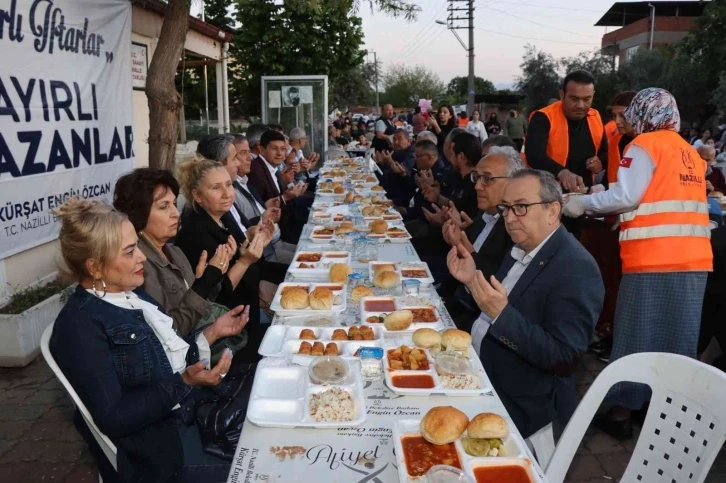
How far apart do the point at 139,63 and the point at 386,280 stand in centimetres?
615

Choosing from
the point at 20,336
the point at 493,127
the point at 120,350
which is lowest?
the point at 20,336

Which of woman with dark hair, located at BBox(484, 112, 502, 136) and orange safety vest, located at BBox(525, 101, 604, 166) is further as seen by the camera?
woman with dark hair, located at BBox(484, 112, 502, 136)

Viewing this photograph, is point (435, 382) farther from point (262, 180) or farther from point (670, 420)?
point (262, 180)

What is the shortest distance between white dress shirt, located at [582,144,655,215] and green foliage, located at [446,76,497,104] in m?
45.6

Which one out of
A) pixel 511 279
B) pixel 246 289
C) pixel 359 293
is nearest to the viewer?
pixel 511 279

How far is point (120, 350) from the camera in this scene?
73.7 inches

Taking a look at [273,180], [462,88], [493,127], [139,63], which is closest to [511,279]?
[273,180]

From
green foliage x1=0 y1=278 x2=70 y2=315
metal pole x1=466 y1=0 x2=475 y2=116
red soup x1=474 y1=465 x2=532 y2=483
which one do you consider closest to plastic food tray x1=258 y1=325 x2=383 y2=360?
red soup x1=474 y1=465 x2=532 y2=483

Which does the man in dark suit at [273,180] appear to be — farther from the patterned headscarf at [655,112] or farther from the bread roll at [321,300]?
the patterned headscarf at [655,112]

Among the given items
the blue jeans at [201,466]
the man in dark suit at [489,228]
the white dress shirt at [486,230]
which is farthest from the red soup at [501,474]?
the white dress shirt at [486,230]

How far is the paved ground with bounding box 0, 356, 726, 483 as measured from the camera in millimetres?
2939

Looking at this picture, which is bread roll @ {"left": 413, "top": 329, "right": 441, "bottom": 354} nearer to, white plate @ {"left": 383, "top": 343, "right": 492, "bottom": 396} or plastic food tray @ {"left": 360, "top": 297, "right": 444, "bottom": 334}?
white plate @ {"left": 383, "top": 343, "right": 492, "bottom": 396}

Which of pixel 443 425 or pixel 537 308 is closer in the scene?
pixel 443 425

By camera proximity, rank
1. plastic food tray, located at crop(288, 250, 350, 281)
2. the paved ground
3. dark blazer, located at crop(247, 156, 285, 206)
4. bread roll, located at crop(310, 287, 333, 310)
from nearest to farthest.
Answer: bread roll, located at crop(310, 287, 333, 310) → the paved ground → plastic food tray, located at crop(288, 250, 350, 281) → dark blazer, located at crop(247, 156, 285, 206)
